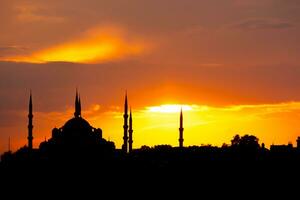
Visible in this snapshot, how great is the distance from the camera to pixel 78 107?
76750 millimetres

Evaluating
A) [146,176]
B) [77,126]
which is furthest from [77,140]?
[146,176]

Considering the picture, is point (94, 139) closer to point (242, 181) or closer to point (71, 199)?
point (71, 199)

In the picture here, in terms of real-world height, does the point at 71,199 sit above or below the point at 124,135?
below

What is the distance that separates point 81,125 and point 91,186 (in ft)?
19.4

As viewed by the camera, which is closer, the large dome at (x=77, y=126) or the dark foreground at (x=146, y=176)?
the dark foreground at (x=146, y=176)

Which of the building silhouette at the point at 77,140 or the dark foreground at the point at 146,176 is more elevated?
the building silhouette at the point at 77,140

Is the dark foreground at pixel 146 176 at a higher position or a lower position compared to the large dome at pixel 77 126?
lower

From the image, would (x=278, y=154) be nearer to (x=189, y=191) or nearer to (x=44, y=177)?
(x=189, y=191)

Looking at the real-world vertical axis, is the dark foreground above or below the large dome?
below

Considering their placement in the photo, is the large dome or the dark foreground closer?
the dark foreground

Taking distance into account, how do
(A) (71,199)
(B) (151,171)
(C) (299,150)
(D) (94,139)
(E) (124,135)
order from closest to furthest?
(A) (71,199) < (D) (94,139) < (B) (151,171) < (E) (124,135) < (C) (299,150)

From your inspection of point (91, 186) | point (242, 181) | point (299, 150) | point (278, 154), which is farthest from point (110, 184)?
point (299, 150)

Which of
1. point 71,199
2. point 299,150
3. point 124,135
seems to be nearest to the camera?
point 71,199

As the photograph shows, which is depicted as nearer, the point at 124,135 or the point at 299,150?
the point at 124,135
